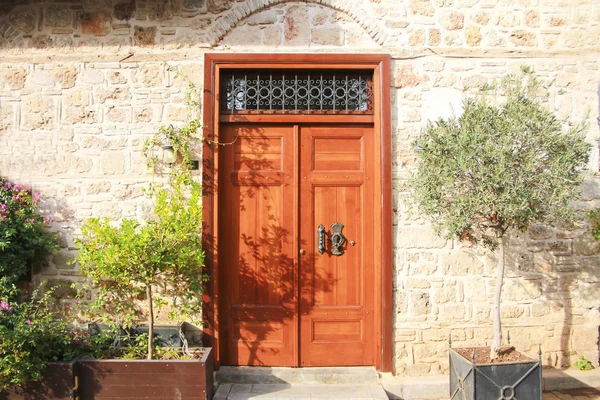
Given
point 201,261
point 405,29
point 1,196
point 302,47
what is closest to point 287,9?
point 302,47

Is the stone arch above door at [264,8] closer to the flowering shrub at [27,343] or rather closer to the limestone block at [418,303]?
the limestone block at [418,303]

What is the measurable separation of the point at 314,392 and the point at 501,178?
2.35m

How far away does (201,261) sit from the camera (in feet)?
12.4

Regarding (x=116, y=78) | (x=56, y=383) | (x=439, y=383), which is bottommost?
(x=439, y=383)

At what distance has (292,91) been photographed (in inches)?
169

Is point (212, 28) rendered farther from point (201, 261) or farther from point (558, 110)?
point (558, 110)

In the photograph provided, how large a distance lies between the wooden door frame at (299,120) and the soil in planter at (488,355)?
28.0 inches

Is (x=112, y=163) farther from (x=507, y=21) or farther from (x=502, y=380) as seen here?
(x=507, y=21)

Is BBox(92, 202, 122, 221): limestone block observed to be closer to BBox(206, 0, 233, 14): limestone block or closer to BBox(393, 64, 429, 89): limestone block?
BBox(206, 0, 233, 14): limestone block

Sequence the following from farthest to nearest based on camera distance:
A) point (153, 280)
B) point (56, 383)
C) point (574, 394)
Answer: point (574, 394) → point (153, 280) → point (56, 383)

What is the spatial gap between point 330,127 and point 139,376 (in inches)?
107

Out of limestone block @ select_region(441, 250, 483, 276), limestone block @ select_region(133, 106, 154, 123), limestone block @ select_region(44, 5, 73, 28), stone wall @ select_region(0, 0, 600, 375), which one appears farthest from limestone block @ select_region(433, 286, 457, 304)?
limestone block @ select_region(44, 5, 73, 28)

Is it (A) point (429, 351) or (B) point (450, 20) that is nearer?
(A) point (429, 351)

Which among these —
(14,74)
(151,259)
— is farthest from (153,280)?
(14,74)
